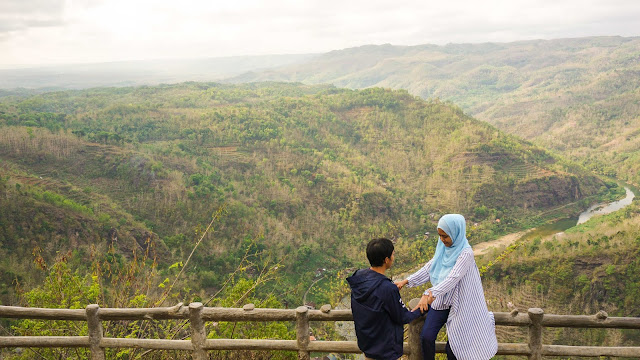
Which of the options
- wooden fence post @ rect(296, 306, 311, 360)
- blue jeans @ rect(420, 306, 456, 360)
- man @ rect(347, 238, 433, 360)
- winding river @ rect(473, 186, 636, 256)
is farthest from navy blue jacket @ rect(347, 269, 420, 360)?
winding river @ rect(473, 186, 636, 256)

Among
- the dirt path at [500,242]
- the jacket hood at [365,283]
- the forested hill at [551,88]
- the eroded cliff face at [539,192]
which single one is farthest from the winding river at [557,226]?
the jacket hood at [365,283]

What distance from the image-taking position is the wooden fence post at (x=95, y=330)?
170 inches

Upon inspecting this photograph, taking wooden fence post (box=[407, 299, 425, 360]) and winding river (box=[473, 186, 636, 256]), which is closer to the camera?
wooden fence post (box=[407, 299, 425, 360])

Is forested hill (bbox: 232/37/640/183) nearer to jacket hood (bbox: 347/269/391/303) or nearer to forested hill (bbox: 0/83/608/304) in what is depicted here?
forested hill (bbox: 0/83/608/304)

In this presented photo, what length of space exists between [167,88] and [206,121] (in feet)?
93.5

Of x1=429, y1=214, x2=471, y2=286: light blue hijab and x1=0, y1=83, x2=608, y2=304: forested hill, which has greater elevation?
x1=429, y1=214, x2=471, y2=286: light blue hijab

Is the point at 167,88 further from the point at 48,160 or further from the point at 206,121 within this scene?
the point at 48,160

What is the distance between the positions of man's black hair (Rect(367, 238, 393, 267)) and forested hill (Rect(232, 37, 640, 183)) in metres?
54.8

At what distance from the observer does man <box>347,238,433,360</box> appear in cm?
334

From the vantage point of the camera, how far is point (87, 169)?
27906 millimetres

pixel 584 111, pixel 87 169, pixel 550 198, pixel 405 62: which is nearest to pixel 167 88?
pixel 87 169

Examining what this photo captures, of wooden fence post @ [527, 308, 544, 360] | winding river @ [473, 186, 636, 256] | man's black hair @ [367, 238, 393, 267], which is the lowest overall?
winding river @ [473, 186, 636, 256]

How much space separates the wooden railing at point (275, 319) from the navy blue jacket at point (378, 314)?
0.44 metres

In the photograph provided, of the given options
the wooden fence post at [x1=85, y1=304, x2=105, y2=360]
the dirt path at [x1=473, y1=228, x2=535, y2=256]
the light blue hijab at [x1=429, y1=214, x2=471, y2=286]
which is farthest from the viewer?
the dirt path at [x1=473, y1=228, x2=535, y2=256]
